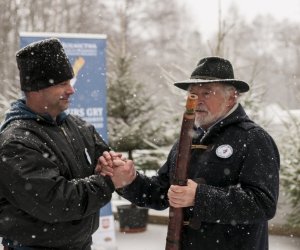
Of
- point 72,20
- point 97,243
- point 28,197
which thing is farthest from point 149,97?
point 72,20

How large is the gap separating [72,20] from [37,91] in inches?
1026

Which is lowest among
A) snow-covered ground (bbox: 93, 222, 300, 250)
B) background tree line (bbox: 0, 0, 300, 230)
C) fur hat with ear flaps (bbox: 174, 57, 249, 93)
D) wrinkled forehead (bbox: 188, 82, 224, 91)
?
snow-covered ground (bbox: 93, 222, 300, 250)

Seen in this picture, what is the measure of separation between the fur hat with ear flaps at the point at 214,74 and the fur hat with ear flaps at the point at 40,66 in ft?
2.46

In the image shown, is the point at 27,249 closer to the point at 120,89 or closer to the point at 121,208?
the point at 121,208

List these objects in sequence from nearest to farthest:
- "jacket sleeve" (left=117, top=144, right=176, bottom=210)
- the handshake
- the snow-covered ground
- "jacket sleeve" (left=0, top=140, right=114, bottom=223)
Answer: "jacket sleeve" (left=0, top=140, right=114, bottom=223) < the handshake < "jacket sleeve" (left=117, top=144, right=176, bottom=210) < the snow-covered ground

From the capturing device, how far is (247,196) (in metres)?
2.63

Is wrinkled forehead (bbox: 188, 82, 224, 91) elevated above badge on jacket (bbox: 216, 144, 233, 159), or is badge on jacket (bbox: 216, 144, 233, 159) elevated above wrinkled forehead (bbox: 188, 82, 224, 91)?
wrinkled forehead (bbox: 188, 82, 224, 91)

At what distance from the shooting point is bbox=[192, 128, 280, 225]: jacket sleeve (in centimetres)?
264

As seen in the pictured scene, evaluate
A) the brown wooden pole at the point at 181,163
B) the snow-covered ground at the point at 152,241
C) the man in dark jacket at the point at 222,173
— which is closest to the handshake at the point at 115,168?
the man in dark jacket at the point at 222,173

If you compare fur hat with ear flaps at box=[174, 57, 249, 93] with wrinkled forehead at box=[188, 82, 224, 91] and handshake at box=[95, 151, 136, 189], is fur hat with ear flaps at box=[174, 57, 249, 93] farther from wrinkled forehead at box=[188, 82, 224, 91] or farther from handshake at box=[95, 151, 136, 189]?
handshake at box=[95, 151, 136, 189]

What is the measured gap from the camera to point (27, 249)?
274cm

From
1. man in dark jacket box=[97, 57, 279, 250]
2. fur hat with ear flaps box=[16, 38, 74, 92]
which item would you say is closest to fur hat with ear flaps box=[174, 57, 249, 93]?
man in dark jacket box=[97, 57, 279, 250]

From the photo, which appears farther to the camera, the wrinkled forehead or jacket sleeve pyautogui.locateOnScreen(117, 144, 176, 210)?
jacket sleeve pyautogui.locateOnScreen(117, 144, 176, 210)

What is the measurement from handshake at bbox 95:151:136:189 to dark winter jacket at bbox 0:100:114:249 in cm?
A: 6
